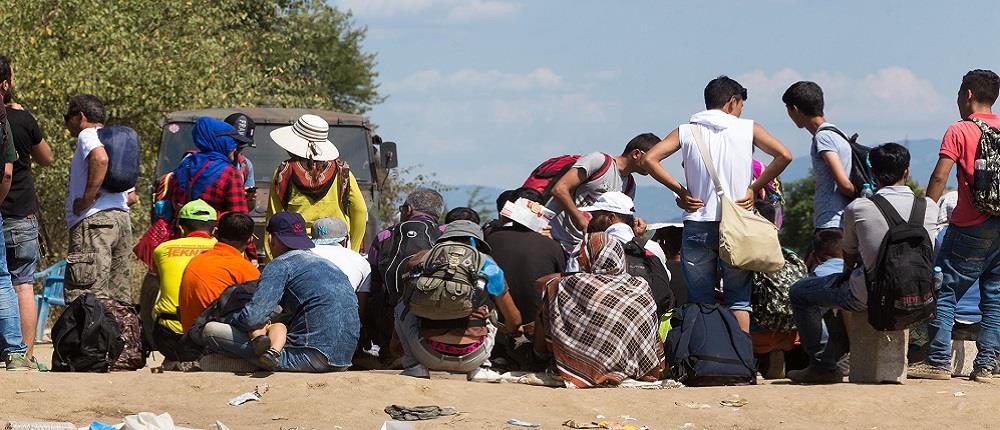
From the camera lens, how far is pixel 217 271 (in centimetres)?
914

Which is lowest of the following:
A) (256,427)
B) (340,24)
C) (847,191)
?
(256,427)

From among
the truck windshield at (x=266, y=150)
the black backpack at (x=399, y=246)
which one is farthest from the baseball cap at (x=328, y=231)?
the truck windshield at (x=266, y=150)

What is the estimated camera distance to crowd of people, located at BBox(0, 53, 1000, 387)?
871 cm

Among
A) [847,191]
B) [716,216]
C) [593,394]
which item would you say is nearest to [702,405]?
[593,394]

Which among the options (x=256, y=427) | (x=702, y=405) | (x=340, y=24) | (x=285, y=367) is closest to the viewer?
(x=256, y=427)

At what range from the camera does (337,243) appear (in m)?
9.65

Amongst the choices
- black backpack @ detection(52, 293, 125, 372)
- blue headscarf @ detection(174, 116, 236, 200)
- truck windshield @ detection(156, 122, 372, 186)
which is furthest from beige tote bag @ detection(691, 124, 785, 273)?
truck windshield @ detection(156, 122, 372, 186)

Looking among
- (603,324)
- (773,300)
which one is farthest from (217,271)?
(773,300)

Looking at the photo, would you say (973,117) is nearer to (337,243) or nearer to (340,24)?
(337,243)

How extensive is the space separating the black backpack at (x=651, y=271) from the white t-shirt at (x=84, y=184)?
3.49 meters

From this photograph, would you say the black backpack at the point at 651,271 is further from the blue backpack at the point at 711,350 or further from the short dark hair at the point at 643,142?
the short dark hair at the point at 643,142

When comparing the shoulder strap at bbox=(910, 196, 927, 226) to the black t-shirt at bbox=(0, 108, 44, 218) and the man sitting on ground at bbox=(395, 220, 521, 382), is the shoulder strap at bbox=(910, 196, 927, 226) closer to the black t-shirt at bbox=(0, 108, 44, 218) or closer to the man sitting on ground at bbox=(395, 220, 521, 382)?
the man sitting on ground at bbox=(395, 220, 521, 382)

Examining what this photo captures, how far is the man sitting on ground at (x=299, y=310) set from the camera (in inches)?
338

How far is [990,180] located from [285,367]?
4.23 m
